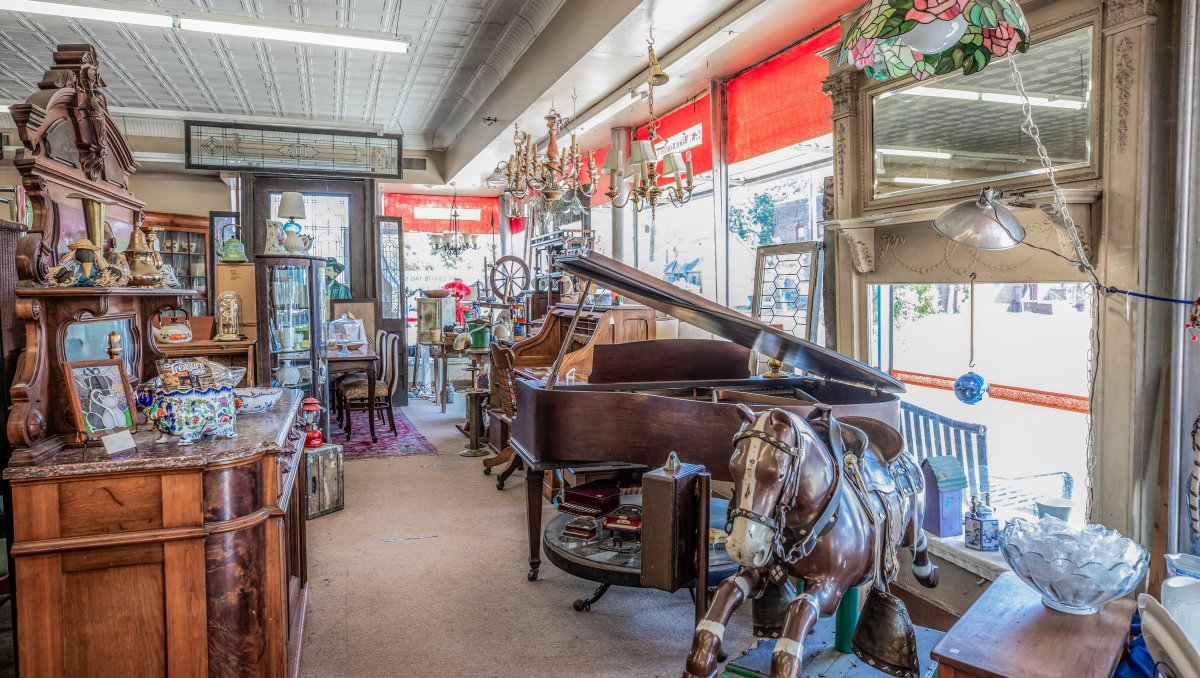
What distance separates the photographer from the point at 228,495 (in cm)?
222

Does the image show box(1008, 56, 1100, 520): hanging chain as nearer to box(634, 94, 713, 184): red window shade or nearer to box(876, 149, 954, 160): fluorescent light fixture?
box(876, 149, 954, 160): fluorescent light fixture

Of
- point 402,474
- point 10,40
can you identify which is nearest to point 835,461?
point 402,474

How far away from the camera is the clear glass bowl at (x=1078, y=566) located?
177cm

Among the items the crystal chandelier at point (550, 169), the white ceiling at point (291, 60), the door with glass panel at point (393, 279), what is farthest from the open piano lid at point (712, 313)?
the door with glass panel at point (393, 279)

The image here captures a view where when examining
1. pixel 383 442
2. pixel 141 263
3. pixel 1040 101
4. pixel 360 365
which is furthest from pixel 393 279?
pixel 1040 101

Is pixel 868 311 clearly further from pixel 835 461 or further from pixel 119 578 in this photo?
pixel 119 578

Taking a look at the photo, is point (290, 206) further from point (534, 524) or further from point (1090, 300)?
point (1090, 300)

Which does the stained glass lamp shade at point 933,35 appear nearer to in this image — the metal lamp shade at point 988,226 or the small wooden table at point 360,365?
the metal lamp shade at point 988,226

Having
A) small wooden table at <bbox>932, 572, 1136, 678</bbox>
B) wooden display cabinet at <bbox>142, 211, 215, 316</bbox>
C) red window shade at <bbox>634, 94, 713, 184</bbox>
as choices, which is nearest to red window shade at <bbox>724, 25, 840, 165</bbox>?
red window shade at <bbox>634, 94, 713, 184</bbox>

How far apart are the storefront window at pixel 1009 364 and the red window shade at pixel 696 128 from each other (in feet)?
9.38

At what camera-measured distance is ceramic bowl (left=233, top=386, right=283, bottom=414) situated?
2984mm

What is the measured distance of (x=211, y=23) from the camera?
16.9 ft

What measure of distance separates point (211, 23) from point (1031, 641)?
599cm

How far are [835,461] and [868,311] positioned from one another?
196 centimetres
